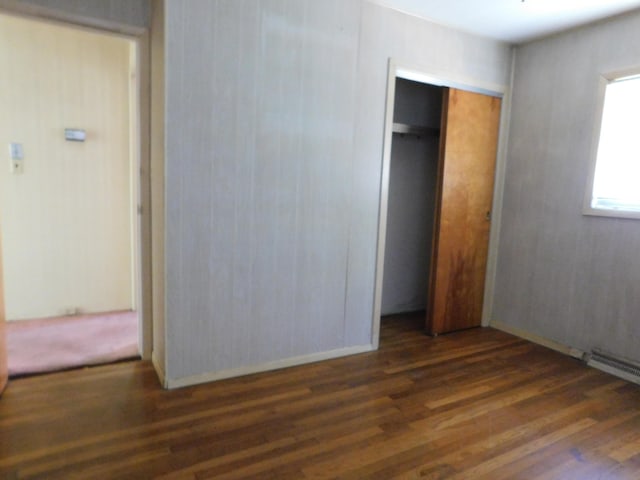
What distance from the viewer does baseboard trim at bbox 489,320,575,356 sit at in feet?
10.9

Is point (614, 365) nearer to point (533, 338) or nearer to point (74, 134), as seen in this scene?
point (533, 338)

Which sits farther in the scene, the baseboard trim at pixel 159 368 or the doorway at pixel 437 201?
the doorway at pixel 437 201

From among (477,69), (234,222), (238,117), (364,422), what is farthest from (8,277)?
(477,69)

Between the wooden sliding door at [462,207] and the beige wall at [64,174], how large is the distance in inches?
114

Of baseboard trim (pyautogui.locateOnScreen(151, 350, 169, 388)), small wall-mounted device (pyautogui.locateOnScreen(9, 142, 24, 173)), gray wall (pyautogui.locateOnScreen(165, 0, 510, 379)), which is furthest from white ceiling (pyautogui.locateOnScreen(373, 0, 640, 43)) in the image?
small wall-mounted device (pyautogui.locateOnScreen(9, 142, 24, 173))

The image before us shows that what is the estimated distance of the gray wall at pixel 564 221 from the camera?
2941 millimetres

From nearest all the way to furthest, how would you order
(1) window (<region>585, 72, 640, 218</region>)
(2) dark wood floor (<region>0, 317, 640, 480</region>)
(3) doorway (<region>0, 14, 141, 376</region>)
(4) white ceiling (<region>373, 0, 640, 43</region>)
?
(2) dark wood floor (<region>0, 317, 640, 480</region>)
(4) white ceiling (<region>373, 0, 640, 43</region>)
(1) window (<region>585, 72, 640, 218</region>)
(3) doorway (<region>0, 14, 141, 376</region>)

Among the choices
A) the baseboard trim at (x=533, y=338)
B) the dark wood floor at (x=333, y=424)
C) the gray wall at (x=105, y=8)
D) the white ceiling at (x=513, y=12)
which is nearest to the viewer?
the dark wood floor at (x=333, y=424)

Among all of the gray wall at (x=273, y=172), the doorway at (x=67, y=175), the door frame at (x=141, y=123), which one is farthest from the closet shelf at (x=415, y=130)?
the doorway at (x=67, y=175)

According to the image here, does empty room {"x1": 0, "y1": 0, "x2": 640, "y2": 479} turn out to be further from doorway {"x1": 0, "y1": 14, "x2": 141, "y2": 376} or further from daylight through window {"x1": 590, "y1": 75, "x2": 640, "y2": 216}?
doorway {"x1": 0, "y1": 14, "x2": 141, "y2": 376}

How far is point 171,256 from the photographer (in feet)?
7.84

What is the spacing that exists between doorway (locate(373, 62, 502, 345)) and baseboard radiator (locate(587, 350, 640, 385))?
3.23 feet

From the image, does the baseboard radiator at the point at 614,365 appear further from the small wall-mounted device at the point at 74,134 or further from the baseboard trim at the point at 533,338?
the small wall-mounted device at the point at 74,134

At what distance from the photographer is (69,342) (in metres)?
3.11
